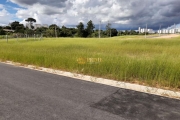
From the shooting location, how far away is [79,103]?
358 centimetres

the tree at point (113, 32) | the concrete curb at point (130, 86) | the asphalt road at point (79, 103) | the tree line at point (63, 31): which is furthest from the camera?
the tree at point (113, 32)

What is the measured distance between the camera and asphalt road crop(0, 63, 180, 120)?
3.03 meters

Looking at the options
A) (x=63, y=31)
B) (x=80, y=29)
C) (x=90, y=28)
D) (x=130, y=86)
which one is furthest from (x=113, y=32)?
(x=130, y=86)

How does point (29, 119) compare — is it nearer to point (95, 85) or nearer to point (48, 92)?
point (48, 92)

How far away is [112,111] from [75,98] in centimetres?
104

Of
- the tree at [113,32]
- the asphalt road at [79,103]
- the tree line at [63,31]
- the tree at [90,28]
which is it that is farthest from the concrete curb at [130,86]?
the tree at [113,32]

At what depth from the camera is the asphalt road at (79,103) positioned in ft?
9.94

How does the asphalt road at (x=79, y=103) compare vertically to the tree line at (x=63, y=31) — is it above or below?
below

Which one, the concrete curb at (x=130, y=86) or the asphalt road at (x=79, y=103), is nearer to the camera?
the asphalt road at (x=79, y=103)

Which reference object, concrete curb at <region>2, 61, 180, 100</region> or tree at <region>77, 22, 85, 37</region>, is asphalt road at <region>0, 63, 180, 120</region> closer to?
concrete curb at <region>2, 61, 180, 100</region>

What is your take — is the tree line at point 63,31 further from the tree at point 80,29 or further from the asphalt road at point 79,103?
the asphalt road at point 79,103

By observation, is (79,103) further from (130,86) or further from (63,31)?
(63,31)

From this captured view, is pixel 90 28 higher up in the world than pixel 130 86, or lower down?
higher up

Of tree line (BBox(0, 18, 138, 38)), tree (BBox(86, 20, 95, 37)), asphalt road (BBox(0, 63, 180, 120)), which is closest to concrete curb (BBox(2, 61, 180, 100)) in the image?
asphalt road (BBox(0, 63, 180, 120))
